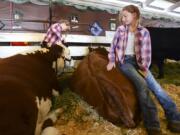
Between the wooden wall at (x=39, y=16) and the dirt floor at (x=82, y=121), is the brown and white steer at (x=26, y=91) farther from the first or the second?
the wooden wall at (x=39, y=16)

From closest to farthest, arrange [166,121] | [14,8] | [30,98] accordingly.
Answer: [30,98] → [166,121] → [14,8]

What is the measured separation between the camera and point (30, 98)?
3104mm

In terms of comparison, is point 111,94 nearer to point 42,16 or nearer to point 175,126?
point 175,126

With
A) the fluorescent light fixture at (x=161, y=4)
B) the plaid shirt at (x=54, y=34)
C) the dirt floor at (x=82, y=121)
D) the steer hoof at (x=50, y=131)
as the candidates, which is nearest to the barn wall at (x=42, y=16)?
the plaid shirt at (x=54, y=34)

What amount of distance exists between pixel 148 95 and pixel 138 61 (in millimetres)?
436

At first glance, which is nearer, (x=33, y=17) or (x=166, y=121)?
(x=166, y=121)

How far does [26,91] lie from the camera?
3150 millimetres

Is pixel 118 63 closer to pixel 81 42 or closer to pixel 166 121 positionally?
pixel 166 121

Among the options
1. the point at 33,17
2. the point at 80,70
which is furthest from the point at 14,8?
the point at 80,70

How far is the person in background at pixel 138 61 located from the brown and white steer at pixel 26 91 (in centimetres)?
89

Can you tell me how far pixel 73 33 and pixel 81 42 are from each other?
0.52 meters

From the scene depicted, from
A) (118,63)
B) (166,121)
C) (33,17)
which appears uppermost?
(33,17)

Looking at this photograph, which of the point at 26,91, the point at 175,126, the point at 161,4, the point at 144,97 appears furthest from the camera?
the point at 161,4

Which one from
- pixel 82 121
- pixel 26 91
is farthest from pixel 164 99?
pixel 26 91
